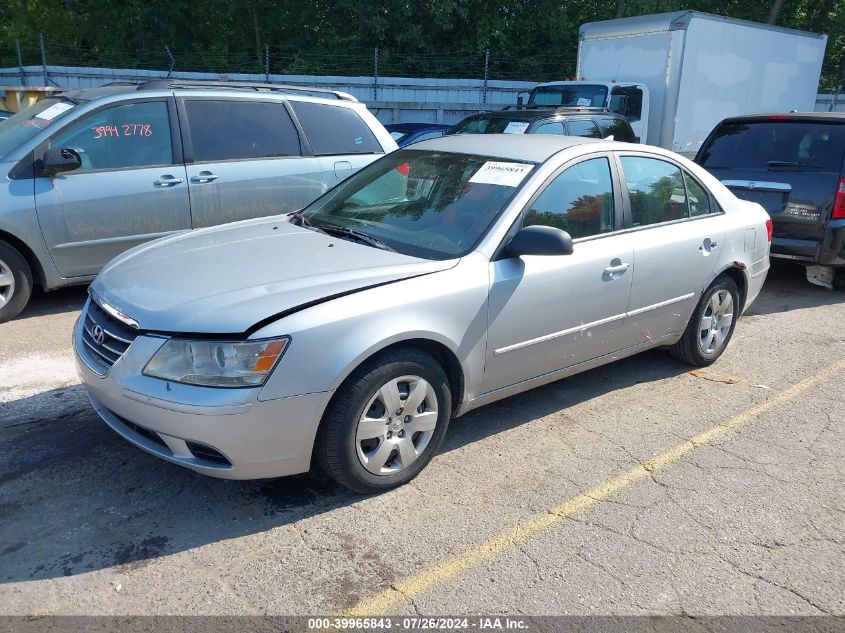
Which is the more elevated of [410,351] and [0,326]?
[410,351]

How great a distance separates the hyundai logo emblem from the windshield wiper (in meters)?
1.33

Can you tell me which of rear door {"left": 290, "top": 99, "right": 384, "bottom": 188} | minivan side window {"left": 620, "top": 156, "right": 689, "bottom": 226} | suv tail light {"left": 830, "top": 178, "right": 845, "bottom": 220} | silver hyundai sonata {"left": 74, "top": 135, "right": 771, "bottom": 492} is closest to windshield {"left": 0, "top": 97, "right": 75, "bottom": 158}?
rear door {"left": 290, "top": 99, "right": 384, "bottom": 188}

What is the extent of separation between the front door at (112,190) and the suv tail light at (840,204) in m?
5.98

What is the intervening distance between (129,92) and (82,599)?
4.53 meters

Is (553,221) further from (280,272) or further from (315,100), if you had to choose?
(315,100)

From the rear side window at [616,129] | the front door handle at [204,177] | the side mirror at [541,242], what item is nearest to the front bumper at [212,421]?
the side mirror at [541,242]

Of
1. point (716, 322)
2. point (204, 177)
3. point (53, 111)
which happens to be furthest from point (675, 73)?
point (53, 111)

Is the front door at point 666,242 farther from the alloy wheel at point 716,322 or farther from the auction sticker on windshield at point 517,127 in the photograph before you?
the auction sticker on windshield at point 517,127

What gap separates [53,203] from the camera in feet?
18.7

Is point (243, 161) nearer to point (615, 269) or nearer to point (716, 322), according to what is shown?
point (615, 269)

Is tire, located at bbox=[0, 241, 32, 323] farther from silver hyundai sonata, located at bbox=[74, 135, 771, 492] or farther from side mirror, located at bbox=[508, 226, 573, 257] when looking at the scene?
side mirror, located at bbox=[508, 226, 573, 257]

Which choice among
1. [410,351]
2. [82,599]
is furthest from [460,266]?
[82,599]

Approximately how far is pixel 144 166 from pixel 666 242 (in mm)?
4166

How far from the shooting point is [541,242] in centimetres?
370
